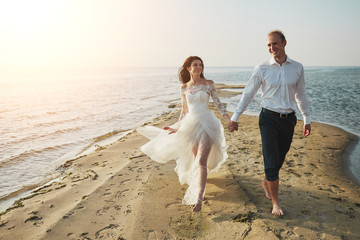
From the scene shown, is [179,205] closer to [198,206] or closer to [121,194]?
[198,206]

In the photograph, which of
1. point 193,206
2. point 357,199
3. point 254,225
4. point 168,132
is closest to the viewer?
point 254,225

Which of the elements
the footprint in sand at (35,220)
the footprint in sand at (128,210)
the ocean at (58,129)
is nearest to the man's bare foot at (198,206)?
the footprint in sand at (128,210)

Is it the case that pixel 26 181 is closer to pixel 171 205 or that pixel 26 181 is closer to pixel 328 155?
pixel 171 205

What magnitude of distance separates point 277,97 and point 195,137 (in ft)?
4.94

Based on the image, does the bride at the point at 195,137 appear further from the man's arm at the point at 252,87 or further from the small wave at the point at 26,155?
the small wave at the point at 26,155

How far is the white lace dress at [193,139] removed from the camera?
4371 mm

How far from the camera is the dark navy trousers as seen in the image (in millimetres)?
3595

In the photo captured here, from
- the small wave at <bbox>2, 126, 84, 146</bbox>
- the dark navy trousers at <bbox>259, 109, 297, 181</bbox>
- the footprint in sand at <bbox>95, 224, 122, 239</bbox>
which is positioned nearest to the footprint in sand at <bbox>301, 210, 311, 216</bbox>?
the dark navy trousers at <bbox>259, 109, 297, 181</bbox>

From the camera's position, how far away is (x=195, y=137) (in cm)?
446

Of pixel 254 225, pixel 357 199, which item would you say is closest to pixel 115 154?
pixel 254 225

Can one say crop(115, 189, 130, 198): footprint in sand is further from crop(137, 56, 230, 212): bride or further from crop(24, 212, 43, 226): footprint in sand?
crop(24, 212, 43, 226): footprint in sand

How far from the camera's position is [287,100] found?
3.55m

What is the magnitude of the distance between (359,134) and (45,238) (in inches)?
403

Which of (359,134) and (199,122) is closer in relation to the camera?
(199,122)
